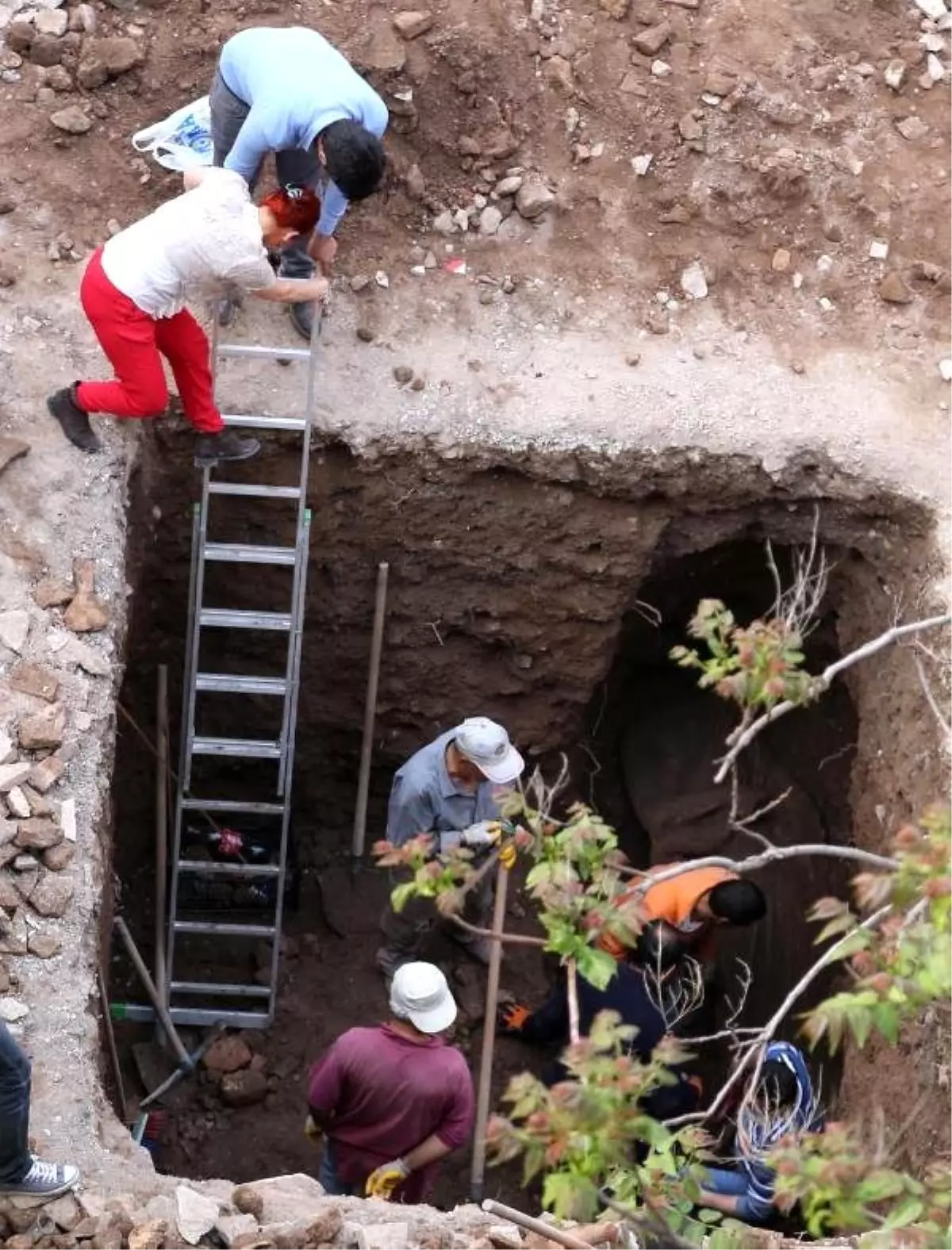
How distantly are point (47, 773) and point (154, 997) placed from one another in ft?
5.58

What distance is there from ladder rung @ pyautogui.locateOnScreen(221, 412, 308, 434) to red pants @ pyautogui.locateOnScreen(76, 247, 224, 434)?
21 centimetres

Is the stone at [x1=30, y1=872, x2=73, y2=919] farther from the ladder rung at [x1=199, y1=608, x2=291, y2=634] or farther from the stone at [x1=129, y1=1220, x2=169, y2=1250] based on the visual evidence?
the ladder rung at [x1=199, y1=608, x2=291, y2=634]

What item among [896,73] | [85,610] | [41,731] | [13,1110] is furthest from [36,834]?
[896,73]

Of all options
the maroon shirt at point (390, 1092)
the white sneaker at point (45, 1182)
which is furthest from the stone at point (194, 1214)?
the maroon shirt at point (390, 1092)

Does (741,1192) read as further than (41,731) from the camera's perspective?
Yes

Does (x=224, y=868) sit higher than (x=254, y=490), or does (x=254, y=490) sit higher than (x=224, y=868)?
(x=254, y=490)

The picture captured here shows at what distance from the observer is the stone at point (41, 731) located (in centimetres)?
646

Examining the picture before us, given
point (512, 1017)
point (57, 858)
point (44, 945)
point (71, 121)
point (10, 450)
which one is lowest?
point (512, 1017)

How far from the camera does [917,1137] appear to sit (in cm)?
655

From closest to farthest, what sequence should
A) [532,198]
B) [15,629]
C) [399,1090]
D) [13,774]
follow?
[399,1090]
[13,774]
[15,629]
[532,198]

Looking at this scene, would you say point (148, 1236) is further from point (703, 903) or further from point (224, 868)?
point (703, 903)

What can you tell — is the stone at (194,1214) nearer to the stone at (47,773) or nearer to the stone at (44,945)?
the stone at (44,945)

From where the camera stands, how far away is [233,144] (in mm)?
6961

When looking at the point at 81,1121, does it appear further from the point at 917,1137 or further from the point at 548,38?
the point at 548,38
